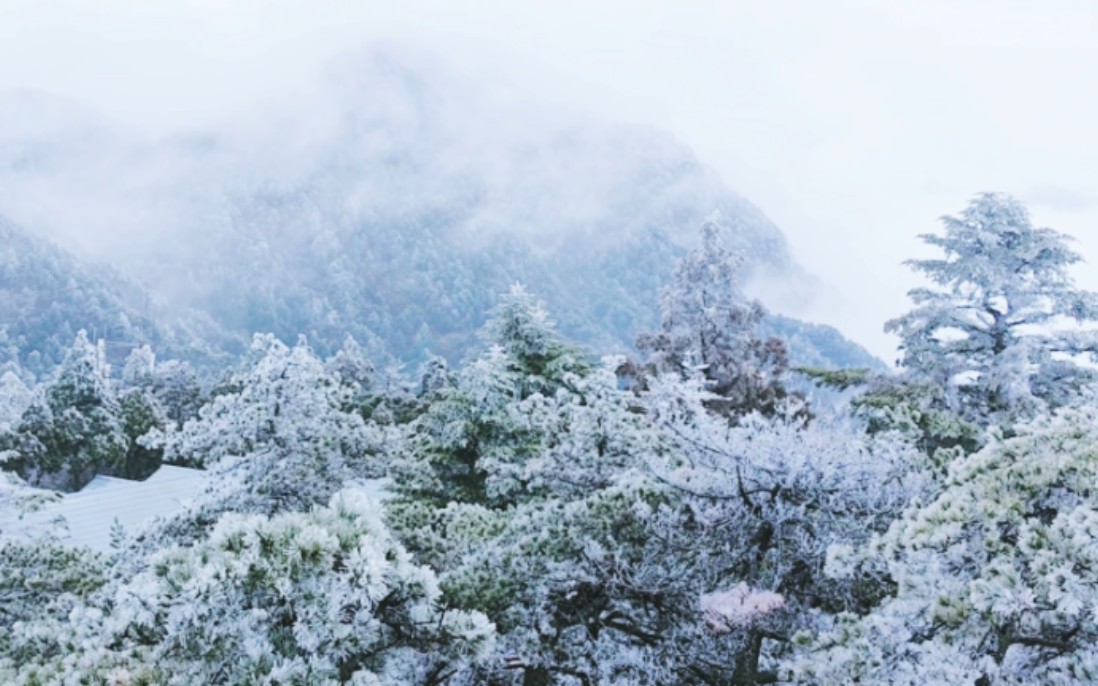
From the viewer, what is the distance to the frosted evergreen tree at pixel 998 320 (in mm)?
13156

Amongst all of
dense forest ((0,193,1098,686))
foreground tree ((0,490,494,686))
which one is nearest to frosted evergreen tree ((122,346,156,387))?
dense forest ((0,193,1098,686))

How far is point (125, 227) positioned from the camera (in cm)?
9944

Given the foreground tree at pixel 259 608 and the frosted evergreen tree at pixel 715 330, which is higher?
the frosted evergreen tree at pixel 715 330

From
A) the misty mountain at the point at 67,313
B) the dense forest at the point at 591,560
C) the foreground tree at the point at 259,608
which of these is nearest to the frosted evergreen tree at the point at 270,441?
the dense forest at the point at 591,560

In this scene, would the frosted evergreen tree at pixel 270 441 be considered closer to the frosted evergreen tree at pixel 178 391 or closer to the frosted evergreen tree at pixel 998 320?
the frosted evergreen tree at pixel 998 320

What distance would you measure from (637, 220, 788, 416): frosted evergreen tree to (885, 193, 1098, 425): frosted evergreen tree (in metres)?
4.69

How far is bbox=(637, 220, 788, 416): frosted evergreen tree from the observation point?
18609 mm

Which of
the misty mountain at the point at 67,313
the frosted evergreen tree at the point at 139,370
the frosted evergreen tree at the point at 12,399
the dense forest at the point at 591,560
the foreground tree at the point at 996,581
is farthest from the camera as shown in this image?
the misty mountain at the point at 67,313

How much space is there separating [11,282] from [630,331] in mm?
57772

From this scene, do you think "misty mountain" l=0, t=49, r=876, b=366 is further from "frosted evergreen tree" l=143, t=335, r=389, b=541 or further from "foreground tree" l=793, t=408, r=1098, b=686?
"foreground tree" l=793, t=408, r=1098, b=686

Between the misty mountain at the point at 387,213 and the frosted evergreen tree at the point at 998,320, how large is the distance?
62.3 m

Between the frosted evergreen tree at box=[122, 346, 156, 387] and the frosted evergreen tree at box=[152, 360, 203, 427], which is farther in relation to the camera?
the frosted evergreen tree at box=[122, 346, 156, 387]

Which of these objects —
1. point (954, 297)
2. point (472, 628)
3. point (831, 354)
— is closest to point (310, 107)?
point (831, 354)

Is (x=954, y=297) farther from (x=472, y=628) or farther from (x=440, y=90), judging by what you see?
(x=440, y=90)
